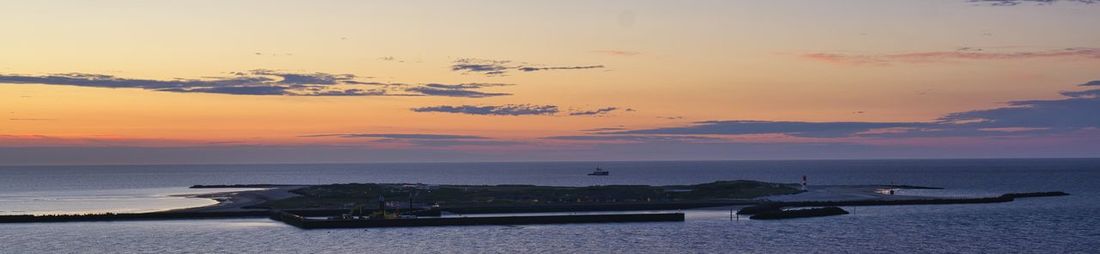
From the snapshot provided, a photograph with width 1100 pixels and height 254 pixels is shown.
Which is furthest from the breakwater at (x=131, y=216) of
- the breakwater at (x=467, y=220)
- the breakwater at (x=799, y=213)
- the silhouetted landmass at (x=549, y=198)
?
the breakwater at (x=799, y=213)

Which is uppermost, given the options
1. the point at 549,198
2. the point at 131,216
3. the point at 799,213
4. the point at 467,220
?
the point at 549,198

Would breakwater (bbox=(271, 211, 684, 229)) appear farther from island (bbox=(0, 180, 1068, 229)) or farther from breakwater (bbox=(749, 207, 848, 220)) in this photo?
breakwater (bbox=(749, 207, 848, 220))

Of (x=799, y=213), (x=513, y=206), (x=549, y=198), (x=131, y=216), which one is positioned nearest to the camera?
(x=131, y=216)

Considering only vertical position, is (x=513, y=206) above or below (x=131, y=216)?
above

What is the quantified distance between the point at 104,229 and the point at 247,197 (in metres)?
55.2

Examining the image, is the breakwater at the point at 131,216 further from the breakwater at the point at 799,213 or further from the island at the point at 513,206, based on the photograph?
the breakwater at the point at 799,213

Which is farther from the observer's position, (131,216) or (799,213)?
(799,213)

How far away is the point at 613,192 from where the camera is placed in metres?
149

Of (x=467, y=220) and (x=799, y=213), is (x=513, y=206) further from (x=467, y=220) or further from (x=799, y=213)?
(x=799, y=213)

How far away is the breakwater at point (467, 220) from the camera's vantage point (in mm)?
96625

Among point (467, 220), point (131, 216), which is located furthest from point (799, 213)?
point (131, 216)

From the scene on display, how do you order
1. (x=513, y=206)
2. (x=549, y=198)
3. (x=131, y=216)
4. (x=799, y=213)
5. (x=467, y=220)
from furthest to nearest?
(x=549, y=198) → (x=513, y=206) → (x=799, y=213) → (x=131, y=216) → (x=467, y=220)

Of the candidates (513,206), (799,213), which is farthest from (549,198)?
(799,213)

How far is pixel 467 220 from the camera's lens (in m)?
98.9
